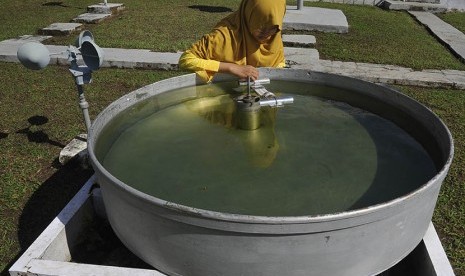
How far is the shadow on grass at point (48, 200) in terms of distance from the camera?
2714 millimetres

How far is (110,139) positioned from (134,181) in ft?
1.52

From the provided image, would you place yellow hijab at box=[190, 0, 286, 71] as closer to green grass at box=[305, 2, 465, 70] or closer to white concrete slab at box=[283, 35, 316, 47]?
green grass at box=[305, 2, 465, 70]

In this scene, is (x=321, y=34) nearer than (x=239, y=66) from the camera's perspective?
No

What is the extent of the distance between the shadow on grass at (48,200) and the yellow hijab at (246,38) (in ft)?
4.51

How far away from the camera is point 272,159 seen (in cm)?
229

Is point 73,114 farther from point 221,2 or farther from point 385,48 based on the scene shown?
point 221,2

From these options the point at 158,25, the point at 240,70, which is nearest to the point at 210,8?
the point at 158,25

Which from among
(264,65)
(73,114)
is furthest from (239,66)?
(73,114)

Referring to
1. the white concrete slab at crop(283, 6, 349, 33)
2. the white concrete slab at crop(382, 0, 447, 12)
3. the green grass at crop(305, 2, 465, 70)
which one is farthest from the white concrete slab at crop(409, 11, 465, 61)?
the white concrete slab at crop(283, 6, 349, 33)

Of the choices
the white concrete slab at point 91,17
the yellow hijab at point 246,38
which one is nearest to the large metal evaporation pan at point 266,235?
the yellow hijab at point 246,38

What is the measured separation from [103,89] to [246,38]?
2.59m

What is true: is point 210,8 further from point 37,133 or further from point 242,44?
point 242,44

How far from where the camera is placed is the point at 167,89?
288 centimetres

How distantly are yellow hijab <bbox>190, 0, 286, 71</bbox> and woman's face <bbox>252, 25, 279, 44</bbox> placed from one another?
0.03m
